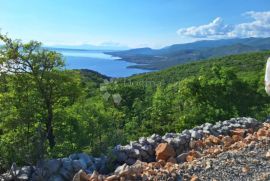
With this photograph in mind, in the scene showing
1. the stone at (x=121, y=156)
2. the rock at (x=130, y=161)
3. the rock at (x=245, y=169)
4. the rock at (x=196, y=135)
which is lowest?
the rock at (x=130, y=161)

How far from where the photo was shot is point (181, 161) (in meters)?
11.9

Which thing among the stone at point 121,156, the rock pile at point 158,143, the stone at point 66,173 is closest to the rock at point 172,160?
the rock pile at point 158,143

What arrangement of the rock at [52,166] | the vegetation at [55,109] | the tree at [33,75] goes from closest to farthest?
the rock at [52,166]
the vegetation at [55,109]
the tree at [33,75]

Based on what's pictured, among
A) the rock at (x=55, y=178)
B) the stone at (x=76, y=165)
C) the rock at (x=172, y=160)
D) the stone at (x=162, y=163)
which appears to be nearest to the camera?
the rock at (x=55, y=178)

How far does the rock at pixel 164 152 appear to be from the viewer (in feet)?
41.0

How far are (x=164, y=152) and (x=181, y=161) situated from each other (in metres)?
0.76

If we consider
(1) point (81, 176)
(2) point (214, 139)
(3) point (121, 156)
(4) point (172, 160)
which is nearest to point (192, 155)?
(4) point (172, 160)

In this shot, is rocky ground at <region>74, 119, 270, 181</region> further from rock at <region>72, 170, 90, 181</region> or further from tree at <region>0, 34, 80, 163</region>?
tree at <region>0, 34, 80, 163</region>

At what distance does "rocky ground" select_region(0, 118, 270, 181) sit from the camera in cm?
997

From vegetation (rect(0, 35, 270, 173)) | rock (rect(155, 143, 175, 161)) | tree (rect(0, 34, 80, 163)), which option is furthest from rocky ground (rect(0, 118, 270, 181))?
tree (rect(0, 34, 80, 163))

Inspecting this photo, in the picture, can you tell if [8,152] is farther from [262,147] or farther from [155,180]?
[262,147]

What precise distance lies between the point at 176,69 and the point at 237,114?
110614mm

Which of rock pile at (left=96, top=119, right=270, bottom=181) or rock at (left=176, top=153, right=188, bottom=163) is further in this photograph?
rock at (left=176, top=153, right=188, bottom=163)

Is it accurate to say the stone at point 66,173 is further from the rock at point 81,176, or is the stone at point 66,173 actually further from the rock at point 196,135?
the rock at point 196,135
